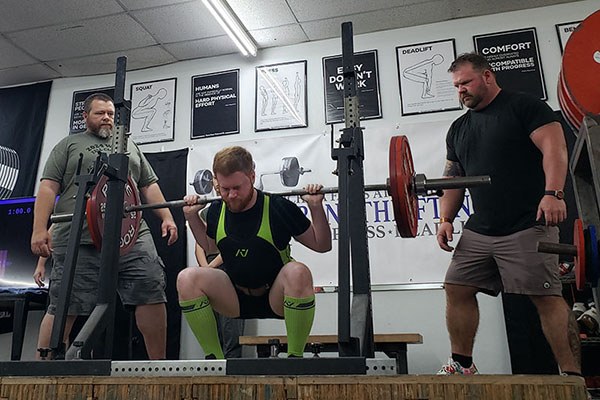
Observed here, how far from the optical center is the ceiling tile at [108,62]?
411 cm

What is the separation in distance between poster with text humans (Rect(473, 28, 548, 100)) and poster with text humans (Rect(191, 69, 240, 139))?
1870 mm

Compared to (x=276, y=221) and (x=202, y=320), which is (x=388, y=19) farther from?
Answer: (x=202, y=320)

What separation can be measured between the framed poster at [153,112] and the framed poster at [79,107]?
266 millimetres

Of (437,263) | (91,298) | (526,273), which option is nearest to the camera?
(526,273)

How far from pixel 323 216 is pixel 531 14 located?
8.72 feet

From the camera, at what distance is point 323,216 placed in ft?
6.56

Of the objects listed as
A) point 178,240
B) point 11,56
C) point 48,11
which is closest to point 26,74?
point 11,56

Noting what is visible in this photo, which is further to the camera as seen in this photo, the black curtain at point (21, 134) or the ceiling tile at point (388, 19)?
the black curtain at point (21, 134)

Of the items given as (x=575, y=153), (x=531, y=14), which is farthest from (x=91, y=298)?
(x=531, y=14)

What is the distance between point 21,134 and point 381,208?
3134mm

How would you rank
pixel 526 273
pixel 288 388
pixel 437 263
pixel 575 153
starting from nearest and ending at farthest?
pixel 288 388
pixel 575 153
pixel 526 273
pixel 437 263

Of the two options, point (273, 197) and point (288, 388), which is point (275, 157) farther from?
point (288, 388)

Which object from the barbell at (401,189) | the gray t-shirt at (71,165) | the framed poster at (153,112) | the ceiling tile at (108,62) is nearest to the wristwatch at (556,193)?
the barbell at (401,189)

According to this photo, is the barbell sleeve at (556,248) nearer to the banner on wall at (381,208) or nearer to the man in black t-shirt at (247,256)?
the man in black t-shirt at (247,256)
